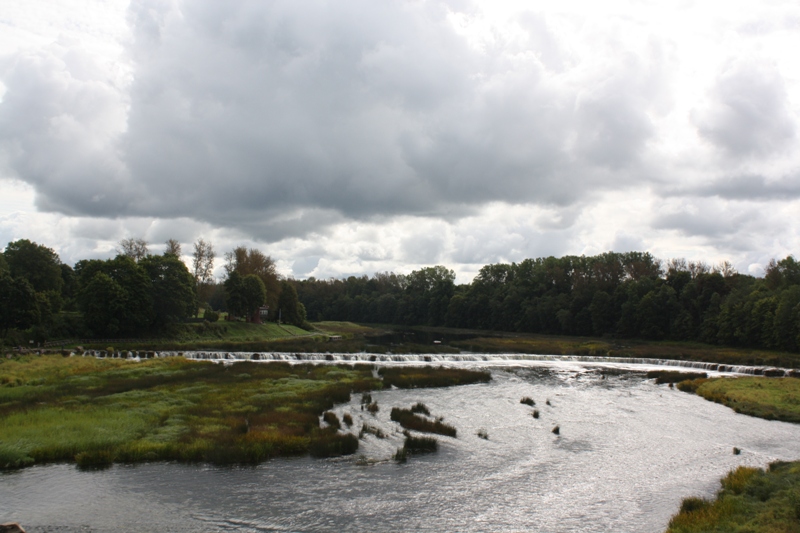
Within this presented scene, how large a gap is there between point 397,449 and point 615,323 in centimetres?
11435

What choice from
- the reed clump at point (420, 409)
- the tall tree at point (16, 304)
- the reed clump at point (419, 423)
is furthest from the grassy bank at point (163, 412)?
the tall tree at point (16, 304)

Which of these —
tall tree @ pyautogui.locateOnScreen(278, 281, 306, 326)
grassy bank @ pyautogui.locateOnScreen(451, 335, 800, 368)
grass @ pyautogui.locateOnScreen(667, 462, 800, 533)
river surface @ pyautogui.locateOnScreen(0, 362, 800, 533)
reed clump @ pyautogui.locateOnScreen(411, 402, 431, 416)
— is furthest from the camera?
tall tree @ pyautogui.locateOnScreen(278, 281, 306, 326)

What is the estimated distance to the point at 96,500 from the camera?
18609mm

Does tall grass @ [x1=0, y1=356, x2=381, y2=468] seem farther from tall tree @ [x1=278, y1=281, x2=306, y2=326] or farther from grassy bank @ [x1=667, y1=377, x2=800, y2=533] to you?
tall tree @ [x1=278, y1=281, x2=306, y2=326]

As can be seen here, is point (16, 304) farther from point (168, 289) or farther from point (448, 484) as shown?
point (448, 484)

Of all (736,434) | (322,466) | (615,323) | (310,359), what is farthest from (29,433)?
(615,323)

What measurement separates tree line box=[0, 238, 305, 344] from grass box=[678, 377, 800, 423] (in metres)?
73.3

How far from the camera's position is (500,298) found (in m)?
174

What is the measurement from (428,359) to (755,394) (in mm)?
36171

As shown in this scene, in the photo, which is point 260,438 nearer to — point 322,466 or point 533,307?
point 322,466

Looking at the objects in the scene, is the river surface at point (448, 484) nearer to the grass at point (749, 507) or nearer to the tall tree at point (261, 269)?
the grass at point (749, 507)

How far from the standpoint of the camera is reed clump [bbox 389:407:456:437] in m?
29.1

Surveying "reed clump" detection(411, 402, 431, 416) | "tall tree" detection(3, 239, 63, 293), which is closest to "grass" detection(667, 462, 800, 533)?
"reed clump" detection(411, 402, 431, 416)

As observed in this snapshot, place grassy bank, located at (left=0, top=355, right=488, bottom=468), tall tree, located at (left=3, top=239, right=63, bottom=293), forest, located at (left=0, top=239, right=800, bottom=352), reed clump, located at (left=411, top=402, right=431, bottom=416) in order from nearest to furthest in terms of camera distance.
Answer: grassy bank, located at (left=0, top=355, right=488, bottom=468)
reed clump, located at (left=411, top=402, right=431, bottom=416)
forest, located at (left=0, top=239, right=800, bottom=352)
tall tree, located at (left=3, top=239, right=63, bottom=293)
